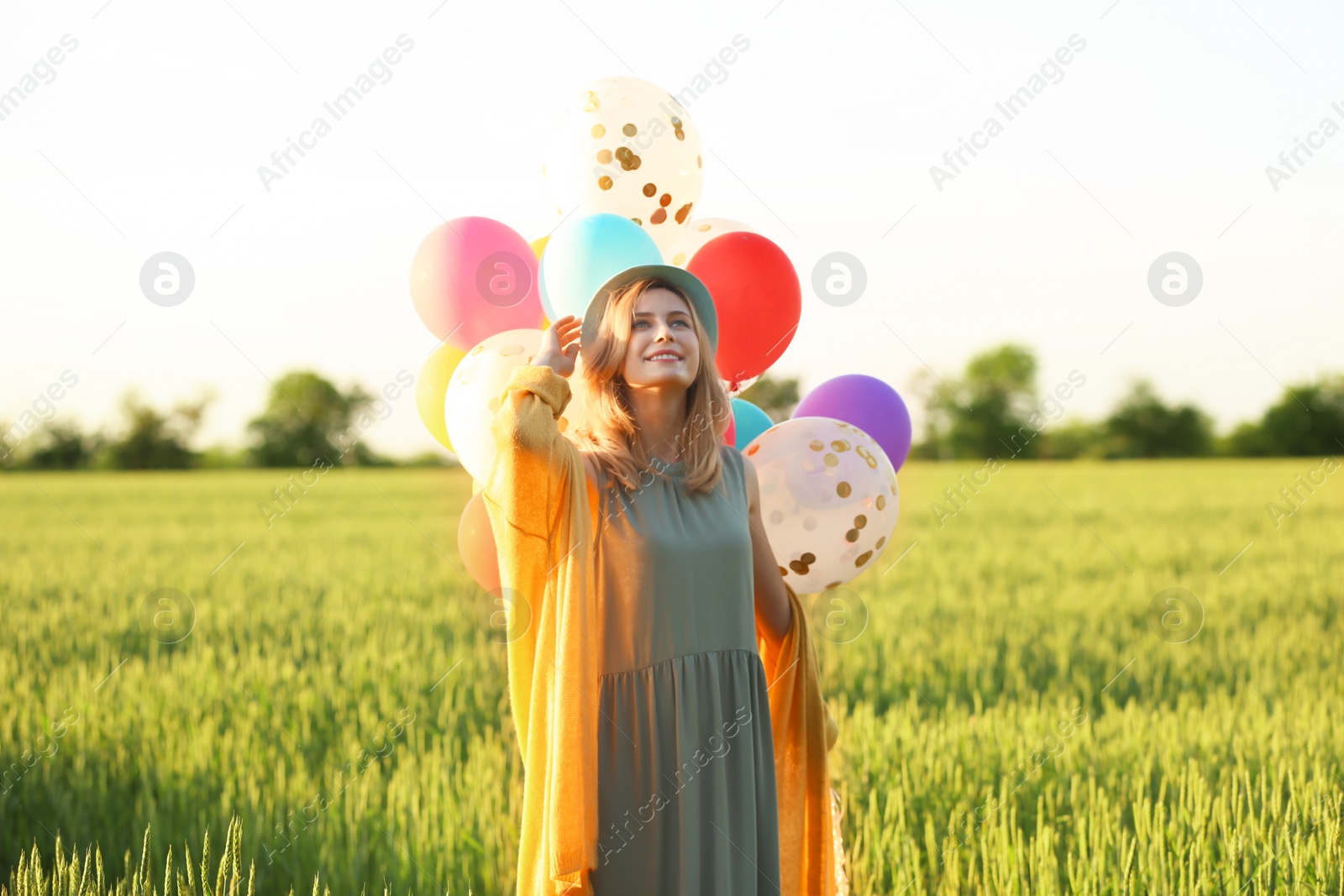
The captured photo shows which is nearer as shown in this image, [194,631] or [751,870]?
[751,870]

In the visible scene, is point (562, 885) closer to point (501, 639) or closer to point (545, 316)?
point (545, 316)

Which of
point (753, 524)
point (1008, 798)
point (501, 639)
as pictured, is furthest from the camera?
point (501, 639)

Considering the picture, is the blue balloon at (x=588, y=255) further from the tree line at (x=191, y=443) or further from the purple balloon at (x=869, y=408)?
the tree line at (x=191, y=443)

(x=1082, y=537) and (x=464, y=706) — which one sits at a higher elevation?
(x=1082, y=537)

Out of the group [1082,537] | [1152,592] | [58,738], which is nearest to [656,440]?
[58,738]

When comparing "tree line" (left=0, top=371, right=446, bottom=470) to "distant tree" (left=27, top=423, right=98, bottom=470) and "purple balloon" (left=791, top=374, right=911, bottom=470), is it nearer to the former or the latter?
"distant tree" (left=27, top=423, right=98, bottom=470)

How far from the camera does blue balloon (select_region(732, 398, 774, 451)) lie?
114 inches

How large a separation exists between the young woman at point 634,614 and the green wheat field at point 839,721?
1.13 metres

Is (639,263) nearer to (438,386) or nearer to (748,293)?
(748,293)

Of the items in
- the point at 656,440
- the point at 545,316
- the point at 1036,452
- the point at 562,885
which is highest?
the point at 1036,452

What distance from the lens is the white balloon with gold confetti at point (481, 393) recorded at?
250 cm

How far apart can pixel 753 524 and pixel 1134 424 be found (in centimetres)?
5560

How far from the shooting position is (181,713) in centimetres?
459

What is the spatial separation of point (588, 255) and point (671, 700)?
1.14m
